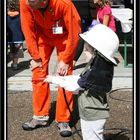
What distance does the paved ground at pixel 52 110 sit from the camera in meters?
4.89

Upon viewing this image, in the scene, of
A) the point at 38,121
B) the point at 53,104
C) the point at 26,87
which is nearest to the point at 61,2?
the point at 38,121

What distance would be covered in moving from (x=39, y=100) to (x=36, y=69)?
14.8 inches

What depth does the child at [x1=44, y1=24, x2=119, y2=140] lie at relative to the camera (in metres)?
3.88

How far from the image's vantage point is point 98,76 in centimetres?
387

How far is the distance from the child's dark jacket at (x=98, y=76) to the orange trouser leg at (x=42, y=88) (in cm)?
107

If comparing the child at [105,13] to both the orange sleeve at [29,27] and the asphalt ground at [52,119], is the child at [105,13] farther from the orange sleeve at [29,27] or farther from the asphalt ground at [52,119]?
the orange sleeve at [29,27]

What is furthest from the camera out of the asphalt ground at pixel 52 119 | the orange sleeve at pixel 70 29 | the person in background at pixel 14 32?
the person in background at pixel 14 32

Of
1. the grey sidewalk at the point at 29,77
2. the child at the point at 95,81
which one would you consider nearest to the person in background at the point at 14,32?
the grey sidewalk at the point at 29,77

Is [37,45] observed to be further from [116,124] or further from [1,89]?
[116,124]

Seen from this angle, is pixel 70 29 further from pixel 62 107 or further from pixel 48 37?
pixel 62 107

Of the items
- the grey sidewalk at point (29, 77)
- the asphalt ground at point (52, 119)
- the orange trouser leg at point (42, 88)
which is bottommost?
the asphalt ground at point (52, 119)

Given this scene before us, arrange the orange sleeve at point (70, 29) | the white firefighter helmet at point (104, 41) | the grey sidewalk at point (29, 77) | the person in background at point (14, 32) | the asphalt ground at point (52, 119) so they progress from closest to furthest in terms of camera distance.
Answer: the white firefighter helmet at point (104, 41) < the orange sleeve at point (70, 29) < the asphalt ground at point (52, 119) < the grey sidewalk at point (29, 77) < the person in background at point (14, 32)

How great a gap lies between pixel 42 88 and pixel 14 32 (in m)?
3.18

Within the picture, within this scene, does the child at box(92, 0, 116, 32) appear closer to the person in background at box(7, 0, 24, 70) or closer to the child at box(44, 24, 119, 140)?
the person in background at box(7, 0, 24, 70)
